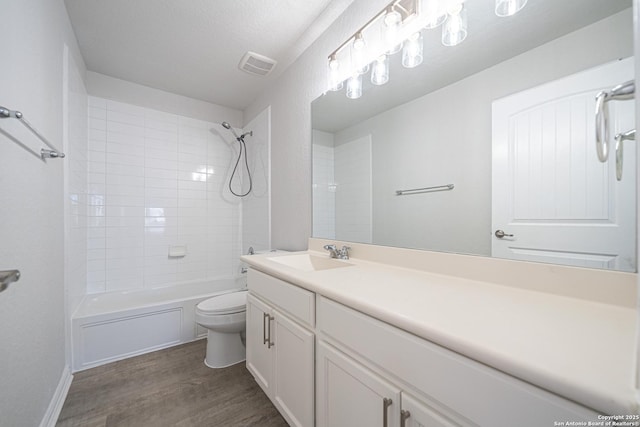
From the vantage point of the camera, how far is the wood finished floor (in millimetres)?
1290

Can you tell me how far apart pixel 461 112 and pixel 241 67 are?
6.42ft

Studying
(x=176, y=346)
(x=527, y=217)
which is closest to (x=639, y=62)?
(x=527, y=217)

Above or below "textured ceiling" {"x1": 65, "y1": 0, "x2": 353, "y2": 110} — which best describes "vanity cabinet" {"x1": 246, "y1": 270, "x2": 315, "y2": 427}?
below

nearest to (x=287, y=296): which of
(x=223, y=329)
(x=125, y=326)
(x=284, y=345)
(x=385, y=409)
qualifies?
(x=284, y=345)

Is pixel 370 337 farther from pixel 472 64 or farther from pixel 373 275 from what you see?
pixel 472 64

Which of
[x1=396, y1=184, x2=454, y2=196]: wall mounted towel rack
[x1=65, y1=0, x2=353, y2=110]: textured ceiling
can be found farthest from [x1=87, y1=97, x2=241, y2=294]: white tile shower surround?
[x1=396, y1=184, x2=454, y2=196]: wall mounted towel rack

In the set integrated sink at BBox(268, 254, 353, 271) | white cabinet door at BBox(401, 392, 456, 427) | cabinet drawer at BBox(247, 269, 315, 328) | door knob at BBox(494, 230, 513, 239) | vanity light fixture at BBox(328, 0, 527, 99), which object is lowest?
white cabinet door at BBox(401, 392, 456, 427)

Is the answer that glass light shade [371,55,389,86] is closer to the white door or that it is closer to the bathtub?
the white door

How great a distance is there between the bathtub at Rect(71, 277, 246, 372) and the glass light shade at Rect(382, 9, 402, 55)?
2.34 meters

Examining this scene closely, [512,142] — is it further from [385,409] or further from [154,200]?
[154,200]

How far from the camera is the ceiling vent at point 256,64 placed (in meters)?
2.04

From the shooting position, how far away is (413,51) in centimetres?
119

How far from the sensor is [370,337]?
2.34 ft

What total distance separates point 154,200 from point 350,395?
271 cm
